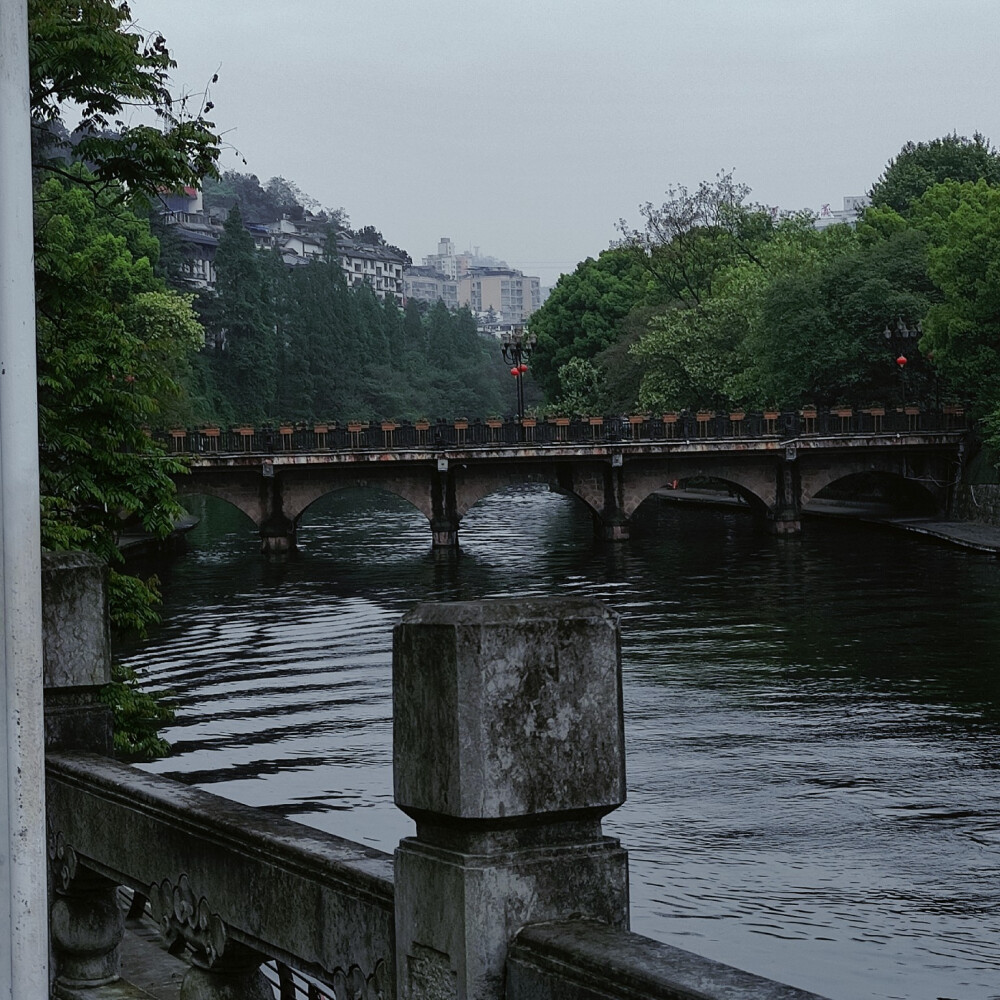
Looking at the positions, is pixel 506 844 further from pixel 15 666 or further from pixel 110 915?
pixel 110 915

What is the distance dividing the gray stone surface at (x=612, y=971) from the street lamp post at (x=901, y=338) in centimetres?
5481

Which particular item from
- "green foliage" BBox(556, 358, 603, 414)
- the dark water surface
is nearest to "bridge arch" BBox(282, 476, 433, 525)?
the dark water surface

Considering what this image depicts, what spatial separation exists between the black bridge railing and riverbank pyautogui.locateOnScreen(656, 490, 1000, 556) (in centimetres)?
331

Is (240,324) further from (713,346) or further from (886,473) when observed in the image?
(886,473)

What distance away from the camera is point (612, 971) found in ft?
12.8

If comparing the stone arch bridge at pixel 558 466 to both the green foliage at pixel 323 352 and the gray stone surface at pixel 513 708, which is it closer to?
the green foliage at pixel 323 352

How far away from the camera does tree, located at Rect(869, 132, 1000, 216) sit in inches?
3029

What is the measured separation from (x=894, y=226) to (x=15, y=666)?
68.2 metres

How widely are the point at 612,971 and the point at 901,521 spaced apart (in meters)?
54.4

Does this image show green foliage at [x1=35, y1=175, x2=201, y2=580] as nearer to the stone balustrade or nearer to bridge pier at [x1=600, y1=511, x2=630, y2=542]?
the stone balustrade

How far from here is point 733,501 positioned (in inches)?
2749

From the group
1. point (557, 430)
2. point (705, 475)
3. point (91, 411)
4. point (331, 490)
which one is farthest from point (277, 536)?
point (91, 411)

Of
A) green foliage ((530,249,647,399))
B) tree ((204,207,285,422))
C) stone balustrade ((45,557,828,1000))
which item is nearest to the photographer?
stone balustrade ((45,557,828,1000))

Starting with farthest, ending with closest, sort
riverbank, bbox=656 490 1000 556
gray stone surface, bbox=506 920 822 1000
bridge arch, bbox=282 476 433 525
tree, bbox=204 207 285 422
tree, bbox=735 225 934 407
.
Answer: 1. tree, bbox=204 207 285 422
2. tree, bbox=735 225 934 407
3. bridge arch, bbox=282 476 433 525
4. riverbank, bbox=656 490 1000 556
5. gray stone surface, bbox=506 920 822 1000
